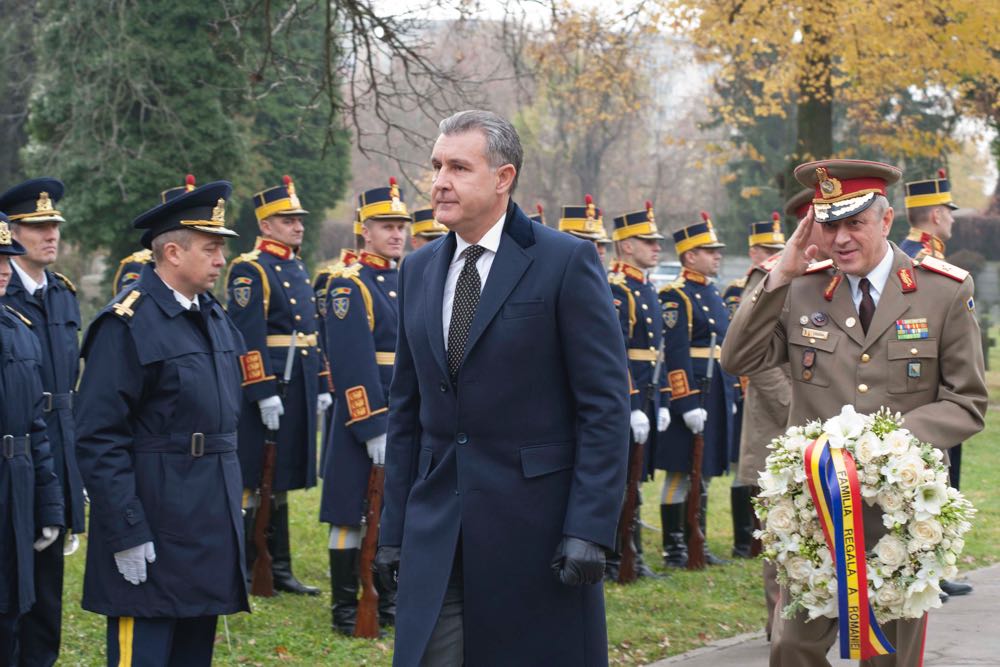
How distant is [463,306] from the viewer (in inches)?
176

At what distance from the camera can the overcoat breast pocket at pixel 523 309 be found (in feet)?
14.3

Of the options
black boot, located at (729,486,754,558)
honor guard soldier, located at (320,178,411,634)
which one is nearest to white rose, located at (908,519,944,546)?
honor guard soldier, located at (320,178,411,634)

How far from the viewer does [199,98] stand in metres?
20.3

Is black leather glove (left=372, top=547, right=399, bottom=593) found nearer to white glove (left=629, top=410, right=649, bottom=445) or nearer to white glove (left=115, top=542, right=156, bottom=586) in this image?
white glove (left=115, top=542, right=156, bottom=586)

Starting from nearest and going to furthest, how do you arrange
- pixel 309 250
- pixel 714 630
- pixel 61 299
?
pixel 61 299
pixel 714 630
pixel 309 250

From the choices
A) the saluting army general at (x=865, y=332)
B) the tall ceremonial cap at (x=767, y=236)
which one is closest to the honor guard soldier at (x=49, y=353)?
the saluting army general at (x=865, y=332)

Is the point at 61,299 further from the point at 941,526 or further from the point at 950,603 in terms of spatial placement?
the point at 950,603

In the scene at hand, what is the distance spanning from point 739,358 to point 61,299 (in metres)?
4.07

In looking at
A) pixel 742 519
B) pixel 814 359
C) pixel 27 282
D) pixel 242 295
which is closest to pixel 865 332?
pixel 814 359

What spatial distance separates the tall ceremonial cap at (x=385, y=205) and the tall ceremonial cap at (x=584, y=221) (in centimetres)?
259

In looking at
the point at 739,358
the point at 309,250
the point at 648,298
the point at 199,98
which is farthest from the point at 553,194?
the point at 739,358

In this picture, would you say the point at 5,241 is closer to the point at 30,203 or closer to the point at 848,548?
the point at 30,203

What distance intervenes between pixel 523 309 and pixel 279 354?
16.9 ft

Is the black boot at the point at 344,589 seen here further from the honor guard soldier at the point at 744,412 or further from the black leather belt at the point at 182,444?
the black leather belt at the point at 182,444
